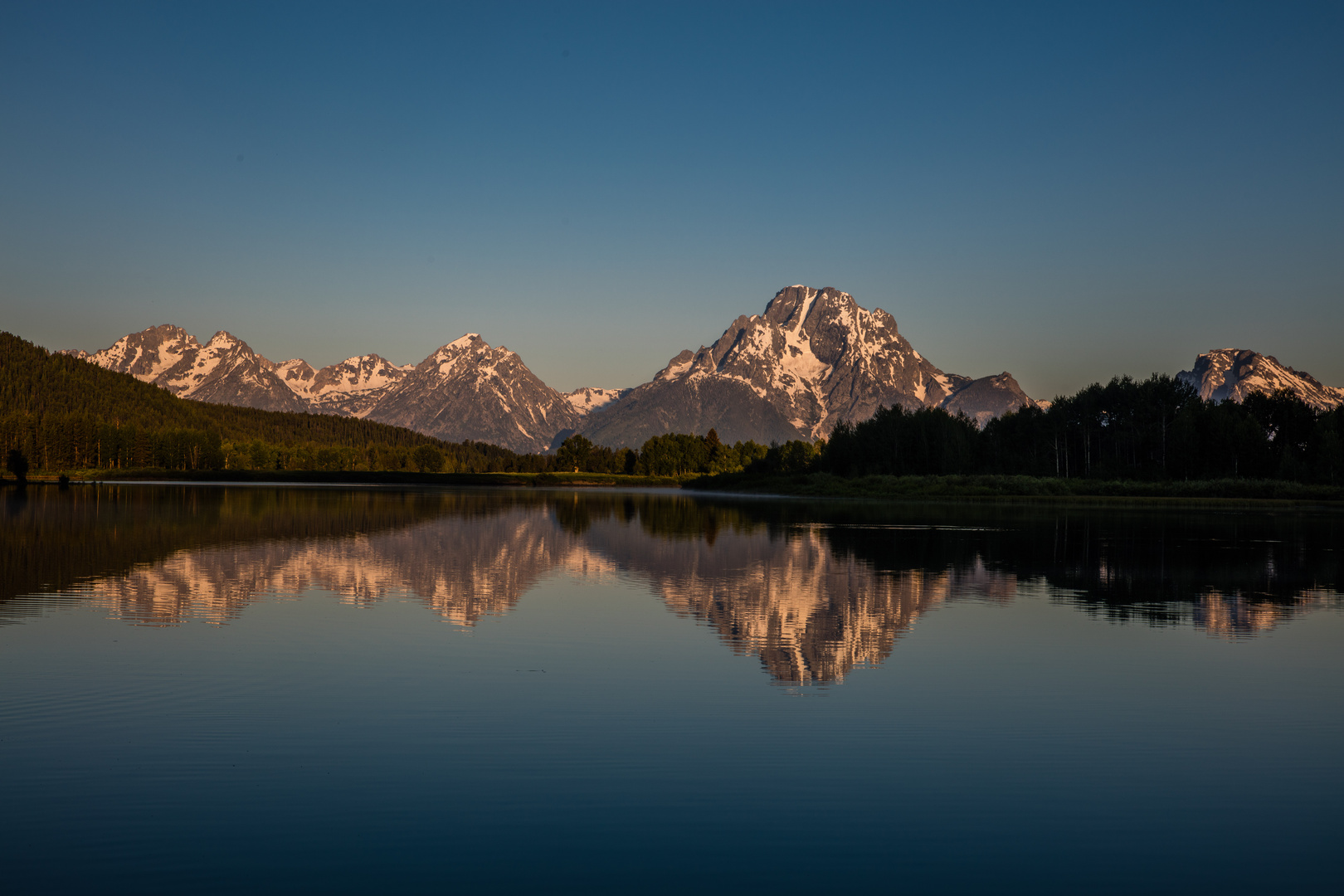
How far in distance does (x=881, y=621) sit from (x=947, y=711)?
9237mm

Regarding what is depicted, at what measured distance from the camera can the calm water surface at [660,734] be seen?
9648 millimetres

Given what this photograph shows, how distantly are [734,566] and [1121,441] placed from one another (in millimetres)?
131321

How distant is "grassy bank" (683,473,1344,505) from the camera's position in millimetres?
114750

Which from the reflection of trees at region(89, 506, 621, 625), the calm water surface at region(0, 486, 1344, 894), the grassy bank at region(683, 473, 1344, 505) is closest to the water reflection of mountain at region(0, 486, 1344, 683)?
the reflection of trees at region(89, 506, 621, 625)

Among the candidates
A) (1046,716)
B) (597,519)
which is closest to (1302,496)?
(597,519)

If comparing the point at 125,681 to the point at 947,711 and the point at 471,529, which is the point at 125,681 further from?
the point at 471,529

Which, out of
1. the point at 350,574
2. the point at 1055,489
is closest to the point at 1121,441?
the point at 1055,489

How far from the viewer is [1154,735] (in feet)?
47.1

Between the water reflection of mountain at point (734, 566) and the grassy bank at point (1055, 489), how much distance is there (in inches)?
2011

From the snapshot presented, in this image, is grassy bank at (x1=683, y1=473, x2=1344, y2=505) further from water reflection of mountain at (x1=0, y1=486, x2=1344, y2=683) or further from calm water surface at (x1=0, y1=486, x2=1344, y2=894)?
calm water surface at (x1=0, y1=486, x2=1344, y2=894)

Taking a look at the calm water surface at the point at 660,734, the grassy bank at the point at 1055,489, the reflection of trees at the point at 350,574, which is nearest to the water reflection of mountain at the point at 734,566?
the reflection of trees at the point at 350,574

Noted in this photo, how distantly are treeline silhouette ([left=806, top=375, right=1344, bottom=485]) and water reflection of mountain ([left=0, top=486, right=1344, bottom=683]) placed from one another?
67.3m

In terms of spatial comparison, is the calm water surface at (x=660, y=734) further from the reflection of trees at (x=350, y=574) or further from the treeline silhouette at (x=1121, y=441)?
the treeline silhouette at (x=1121, y=441)

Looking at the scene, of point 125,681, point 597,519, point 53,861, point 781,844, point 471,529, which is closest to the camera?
point 53,861
